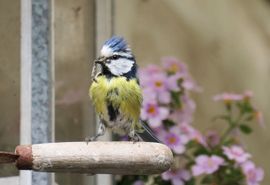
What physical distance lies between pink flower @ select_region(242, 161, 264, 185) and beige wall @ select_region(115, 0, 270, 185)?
546mm

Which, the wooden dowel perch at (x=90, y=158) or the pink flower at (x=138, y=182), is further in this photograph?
the pink flower at (x=138, y=182)

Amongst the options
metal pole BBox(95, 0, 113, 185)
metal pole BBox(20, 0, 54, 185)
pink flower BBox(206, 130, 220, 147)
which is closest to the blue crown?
metal pole BBox(20, 0, 54, 185)

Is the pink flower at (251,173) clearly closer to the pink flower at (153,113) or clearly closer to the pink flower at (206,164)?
the pink flower at (206,164)

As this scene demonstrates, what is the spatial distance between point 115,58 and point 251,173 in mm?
1252

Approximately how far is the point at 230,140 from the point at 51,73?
3.49 feet

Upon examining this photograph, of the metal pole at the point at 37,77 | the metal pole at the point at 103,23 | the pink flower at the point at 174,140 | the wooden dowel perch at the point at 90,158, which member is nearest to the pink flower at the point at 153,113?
the pink flower at the point at 174,140

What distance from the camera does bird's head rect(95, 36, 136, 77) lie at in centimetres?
235

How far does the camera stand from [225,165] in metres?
3.43

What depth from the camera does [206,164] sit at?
3.37m

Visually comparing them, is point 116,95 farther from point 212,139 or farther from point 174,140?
point 212,139

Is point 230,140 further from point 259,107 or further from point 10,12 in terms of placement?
point 10,12

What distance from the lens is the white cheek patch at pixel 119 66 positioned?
2.36 meters

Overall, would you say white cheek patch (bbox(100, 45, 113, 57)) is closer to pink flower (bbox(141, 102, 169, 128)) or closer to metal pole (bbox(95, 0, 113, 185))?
metal pole (bbox(95, 0, 113, 185))

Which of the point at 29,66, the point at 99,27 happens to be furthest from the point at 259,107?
the point at 29,66
